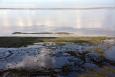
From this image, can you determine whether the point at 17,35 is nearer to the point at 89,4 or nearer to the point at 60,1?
the point at 89,4

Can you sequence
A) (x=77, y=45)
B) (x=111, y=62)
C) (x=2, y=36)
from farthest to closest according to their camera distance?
1. (x=2, y=36)
2. (x=77, y=45)
3. (x=111, y=62)

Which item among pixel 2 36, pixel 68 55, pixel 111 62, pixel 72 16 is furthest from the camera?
pixel 72 16

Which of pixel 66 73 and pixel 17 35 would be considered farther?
pixel 17 35

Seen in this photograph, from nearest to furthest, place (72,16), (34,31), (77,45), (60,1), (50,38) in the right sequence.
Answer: (77,45)
(50,38)
(34,31)
(72,16)
(60,1)

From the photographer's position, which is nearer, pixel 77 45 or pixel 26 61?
pixel 26 61

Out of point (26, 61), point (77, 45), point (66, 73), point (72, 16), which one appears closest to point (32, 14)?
point (72, 16)

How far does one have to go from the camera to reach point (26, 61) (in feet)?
10.6

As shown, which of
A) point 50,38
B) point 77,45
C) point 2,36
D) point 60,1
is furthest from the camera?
point 60,1

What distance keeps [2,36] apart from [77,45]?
4.73 ft

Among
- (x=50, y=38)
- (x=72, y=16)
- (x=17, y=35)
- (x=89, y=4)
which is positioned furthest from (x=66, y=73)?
(x=89, y=4)

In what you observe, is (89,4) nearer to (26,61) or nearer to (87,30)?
(87,30)

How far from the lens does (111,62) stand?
3193mm

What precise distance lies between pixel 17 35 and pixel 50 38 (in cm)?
67

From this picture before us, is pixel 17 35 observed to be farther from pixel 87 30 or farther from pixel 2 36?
pixel 87 30
